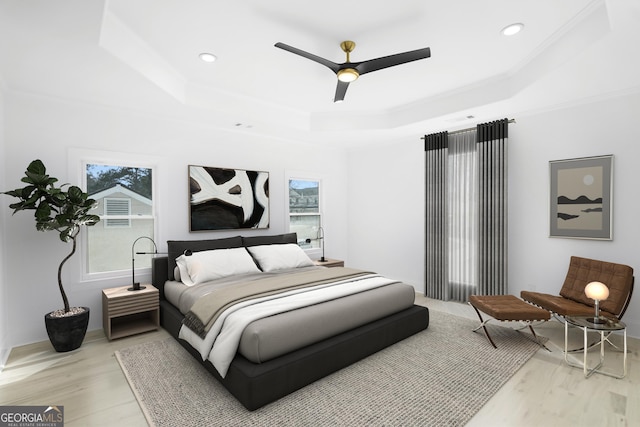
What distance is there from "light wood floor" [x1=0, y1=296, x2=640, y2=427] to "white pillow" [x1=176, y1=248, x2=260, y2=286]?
102 centimetres

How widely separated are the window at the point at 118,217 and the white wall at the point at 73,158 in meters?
0.14

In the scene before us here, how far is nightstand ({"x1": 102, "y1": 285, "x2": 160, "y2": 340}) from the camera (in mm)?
3260

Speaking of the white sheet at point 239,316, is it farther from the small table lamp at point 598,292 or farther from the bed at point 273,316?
the small table lamp at point 598,292

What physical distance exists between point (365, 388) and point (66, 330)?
9.33 feet

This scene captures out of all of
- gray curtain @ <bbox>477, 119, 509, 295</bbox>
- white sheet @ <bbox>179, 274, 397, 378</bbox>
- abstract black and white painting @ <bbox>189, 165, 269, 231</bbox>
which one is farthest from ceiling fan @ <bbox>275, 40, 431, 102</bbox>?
abstract black and white painting @ <bbox>189, 165, 269, 231</bbox>

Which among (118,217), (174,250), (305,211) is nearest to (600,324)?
(305,211)

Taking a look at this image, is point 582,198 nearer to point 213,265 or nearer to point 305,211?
point 305,211

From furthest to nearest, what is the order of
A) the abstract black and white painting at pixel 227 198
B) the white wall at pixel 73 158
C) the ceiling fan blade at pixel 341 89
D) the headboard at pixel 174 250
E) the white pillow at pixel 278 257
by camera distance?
the abstract black and white painting at pixel 227 198 < the white pillow at pixel 278 257 < the headboard at pixel 174 250 < the white wall at pixel 73 158 < the ceiling fan blade at pixel 341 89

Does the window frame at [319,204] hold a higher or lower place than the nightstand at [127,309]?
higher

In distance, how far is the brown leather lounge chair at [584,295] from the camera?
2996mm

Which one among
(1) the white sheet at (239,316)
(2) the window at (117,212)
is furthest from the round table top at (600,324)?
(2) the window at (117,212)

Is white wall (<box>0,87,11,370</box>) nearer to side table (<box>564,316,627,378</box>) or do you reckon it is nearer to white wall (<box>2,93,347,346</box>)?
white wall (<box>2,93,347,346</box>)

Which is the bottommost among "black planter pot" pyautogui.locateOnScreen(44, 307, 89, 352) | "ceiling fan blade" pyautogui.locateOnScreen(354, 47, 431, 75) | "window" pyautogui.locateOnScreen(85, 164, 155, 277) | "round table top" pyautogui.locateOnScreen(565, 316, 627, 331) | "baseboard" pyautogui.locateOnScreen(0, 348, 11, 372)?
"baseboard" pyautogui.locateOnScreen(0, 348, 11, 372)

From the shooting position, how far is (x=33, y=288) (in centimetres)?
321
